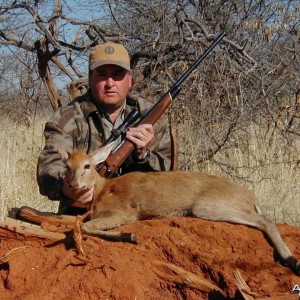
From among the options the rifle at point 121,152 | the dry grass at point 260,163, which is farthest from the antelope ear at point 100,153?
the dry grass at point 260,163

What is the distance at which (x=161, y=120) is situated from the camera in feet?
20.4

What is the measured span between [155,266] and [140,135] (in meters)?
1.61

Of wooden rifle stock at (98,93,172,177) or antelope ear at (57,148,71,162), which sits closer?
antelope ear at (57,148,71,162)

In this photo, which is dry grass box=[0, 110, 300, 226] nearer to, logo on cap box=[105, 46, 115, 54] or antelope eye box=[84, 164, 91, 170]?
antelope eye box=[84, 164, 91, 170]

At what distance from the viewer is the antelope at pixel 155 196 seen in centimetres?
454

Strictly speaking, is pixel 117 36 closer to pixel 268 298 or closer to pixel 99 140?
pixel 99 140

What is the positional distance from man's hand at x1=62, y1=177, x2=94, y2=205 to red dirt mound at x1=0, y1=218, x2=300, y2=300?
2.95 feet

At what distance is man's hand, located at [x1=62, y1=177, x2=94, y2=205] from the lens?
196 inches

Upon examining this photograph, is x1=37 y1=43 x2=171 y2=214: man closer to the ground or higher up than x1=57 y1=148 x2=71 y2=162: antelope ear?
higher up

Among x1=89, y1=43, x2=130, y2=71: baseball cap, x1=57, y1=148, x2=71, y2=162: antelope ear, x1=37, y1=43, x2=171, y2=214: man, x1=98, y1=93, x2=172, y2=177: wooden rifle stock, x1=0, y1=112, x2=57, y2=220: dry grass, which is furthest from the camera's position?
x1=0, y1=112, x2=57, y2=220: dry grass

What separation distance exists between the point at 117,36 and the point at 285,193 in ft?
13.3

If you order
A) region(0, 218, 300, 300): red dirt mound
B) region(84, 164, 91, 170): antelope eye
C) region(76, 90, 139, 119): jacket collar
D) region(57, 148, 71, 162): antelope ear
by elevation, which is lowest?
region(0, 218, 300, 300): red dirt mound

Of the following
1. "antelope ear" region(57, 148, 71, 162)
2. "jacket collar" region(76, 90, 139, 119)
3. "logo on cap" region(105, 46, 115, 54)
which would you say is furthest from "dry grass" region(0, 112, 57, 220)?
"logo on cap" region(105, 46, 115, 54)

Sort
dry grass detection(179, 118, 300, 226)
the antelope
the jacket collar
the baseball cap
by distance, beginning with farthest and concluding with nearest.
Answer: dry grass detection(179, 118, 300, 226) → the jacket collar → the baseball cap → the antelope
